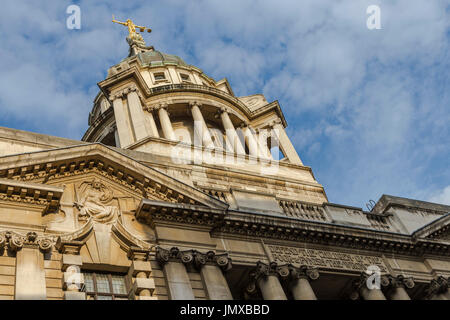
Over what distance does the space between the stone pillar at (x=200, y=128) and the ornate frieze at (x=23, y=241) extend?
18.1 m

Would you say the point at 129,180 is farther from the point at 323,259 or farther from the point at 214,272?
→ the point at 323,259

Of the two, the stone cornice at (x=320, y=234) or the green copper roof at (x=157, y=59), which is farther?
the green copper roof at (x=157, y=59)

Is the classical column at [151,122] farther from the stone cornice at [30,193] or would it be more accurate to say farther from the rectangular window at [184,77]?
the stone cornice at [30,193]

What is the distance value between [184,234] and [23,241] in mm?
5369

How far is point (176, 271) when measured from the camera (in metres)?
17.5

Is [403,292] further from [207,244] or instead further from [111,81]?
[111,81]

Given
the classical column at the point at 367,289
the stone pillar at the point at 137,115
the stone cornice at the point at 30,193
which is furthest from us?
the stone pillar at the point at 137,115

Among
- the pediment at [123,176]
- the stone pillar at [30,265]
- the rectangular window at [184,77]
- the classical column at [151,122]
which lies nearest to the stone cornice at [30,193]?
the pediment at [123,176]

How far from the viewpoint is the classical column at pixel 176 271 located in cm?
1680

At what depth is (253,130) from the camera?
128 feet

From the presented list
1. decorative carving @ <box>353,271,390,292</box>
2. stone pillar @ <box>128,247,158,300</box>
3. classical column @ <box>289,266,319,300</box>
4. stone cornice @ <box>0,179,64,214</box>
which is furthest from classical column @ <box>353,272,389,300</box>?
stone cornice @ <box>0,179,64,214</box>

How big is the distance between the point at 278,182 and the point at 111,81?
14.2 meters
